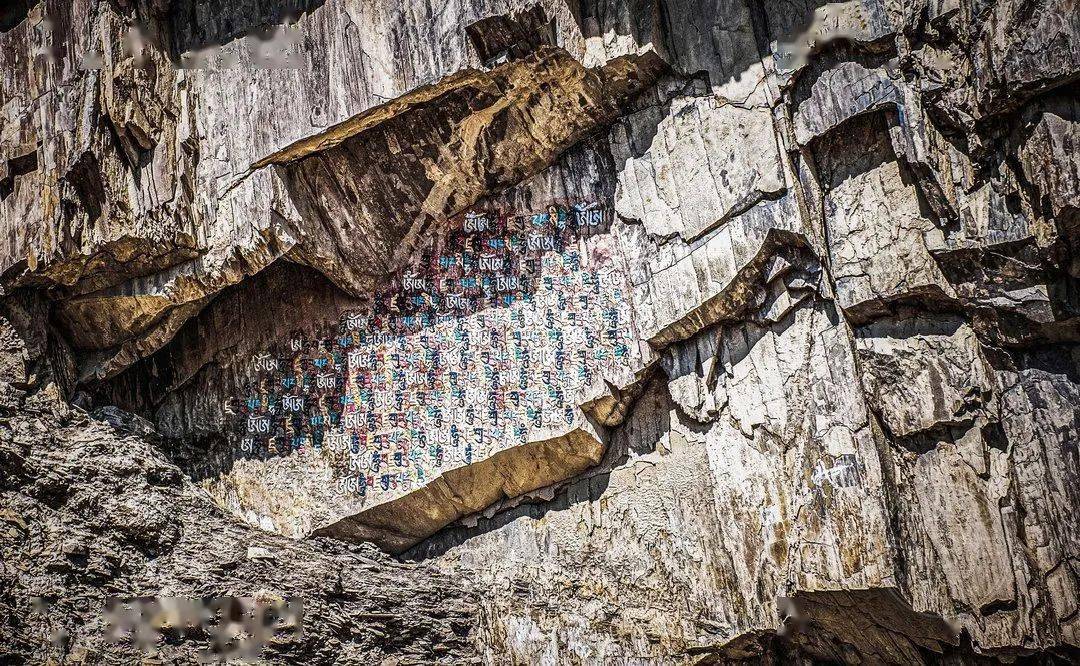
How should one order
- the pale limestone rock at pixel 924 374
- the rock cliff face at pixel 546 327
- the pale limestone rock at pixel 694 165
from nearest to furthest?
the rock cliff face at pixel 546 327 → the pale limestone rock at pixel 924 374 → the pale limestone rock at pixel 694 165

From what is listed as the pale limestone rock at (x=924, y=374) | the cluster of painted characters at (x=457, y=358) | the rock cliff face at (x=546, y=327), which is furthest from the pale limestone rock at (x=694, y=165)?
the pale limestone rock at (x=924, y=374)

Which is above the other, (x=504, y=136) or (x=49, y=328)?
(x=504, y=136)

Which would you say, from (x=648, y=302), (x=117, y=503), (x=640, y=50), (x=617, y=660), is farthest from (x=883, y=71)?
(x=117, y=503)

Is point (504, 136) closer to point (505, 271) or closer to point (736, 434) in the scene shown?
point (505, 271)

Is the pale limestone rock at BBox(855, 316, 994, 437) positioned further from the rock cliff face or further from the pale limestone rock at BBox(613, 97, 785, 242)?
the pale limestone rock at BBox(613, 97, 785, 242)

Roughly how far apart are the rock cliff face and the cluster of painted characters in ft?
0.13

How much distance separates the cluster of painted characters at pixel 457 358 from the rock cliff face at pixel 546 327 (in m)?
0.04

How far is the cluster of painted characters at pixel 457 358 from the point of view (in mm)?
10836

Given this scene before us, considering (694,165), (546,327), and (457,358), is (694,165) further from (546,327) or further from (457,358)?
(457,358)

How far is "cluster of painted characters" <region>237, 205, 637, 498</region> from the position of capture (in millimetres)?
10836

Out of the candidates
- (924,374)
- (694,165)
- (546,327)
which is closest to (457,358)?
(546,327)

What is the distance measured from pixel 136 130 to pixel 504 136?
383 cm

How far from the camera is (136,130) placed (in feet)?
35.3

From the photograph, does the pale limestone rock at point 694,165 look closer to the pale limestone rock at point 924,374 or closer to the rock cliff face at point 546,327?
the rock cliff face at point 546,327
